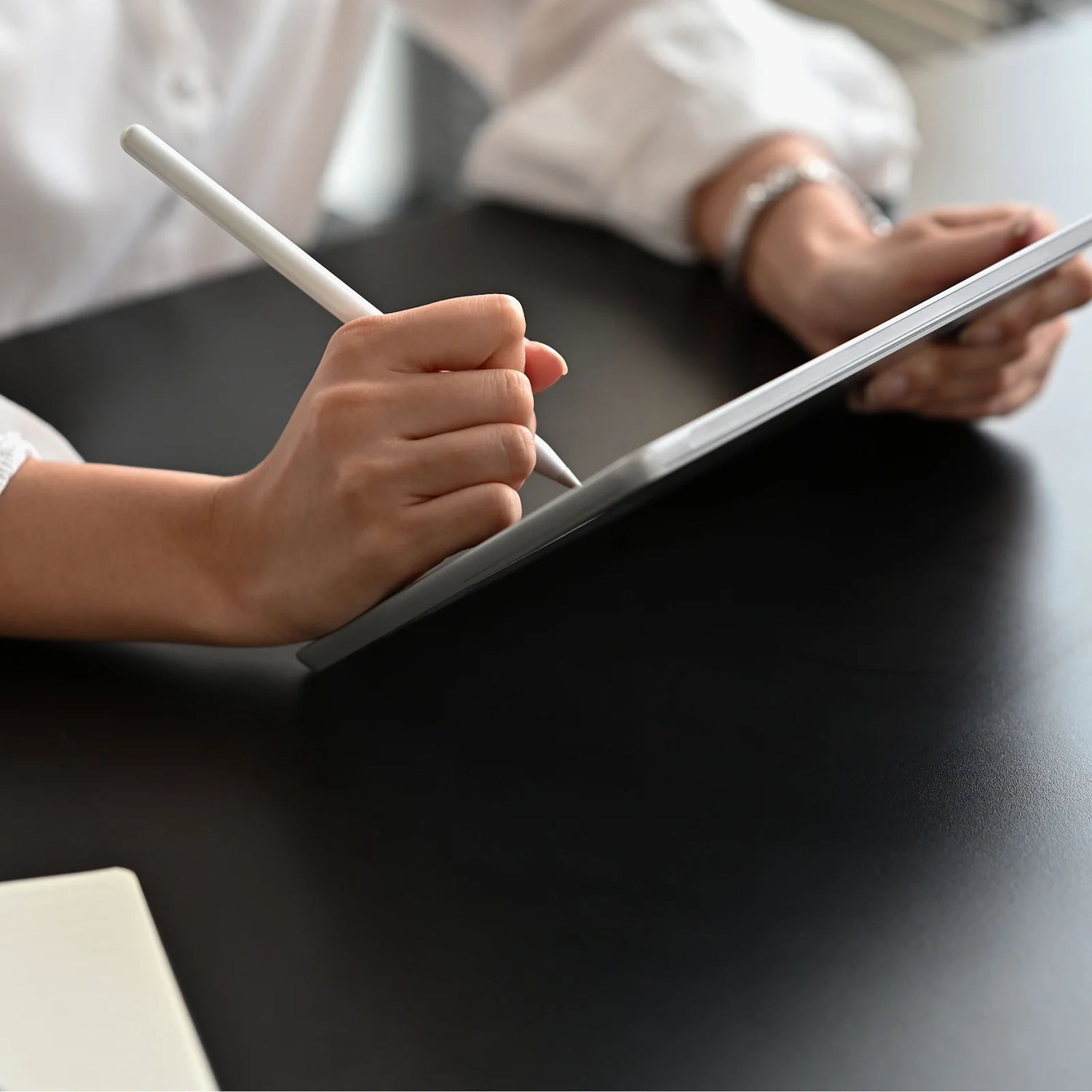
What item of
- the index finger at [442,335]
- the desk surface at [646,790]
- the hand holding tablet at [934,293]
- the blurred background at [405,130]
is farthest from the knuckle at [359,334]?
the blurred background at [405,130]

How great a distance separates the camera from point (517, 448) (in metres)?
0.34

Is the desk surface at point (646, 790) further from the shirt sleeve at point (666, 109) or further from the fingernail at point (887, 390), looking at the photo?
the shirt sleeve at point (666, 109)

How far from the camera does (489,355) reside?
342 millimetres

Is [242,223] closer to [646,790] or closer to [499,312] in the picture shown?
[499,312]

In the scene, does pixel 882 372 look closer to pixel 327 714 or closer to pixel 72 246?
pixel 327 714

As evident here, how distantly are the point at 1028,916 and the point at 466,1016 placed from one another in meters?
0.14

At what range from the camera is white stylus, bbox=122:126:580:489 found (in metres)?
0.35

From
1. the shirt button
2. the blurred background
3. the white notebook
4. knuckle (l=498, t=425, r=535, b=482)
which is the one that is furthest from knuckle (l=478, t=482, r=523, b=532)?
the blurred background

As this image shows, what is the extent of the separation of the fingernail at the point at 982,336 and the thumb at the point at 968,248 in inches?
0.8

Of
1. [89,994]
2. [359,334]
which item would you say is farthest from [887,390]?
[89,994]

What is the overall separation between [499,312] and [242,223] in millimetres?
78

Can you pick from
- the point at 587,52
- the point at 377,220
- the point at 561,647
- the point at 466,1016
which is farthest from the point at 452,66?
the point at 466,1016

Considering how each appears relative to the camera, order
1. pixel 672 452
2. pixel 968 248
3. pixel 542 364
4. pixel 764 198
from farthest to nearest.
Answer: pixel 764 198 → pixel 968 248 → pixel 542 364 → pixel 672 452

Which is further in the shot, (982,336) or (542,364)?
(982,336)
